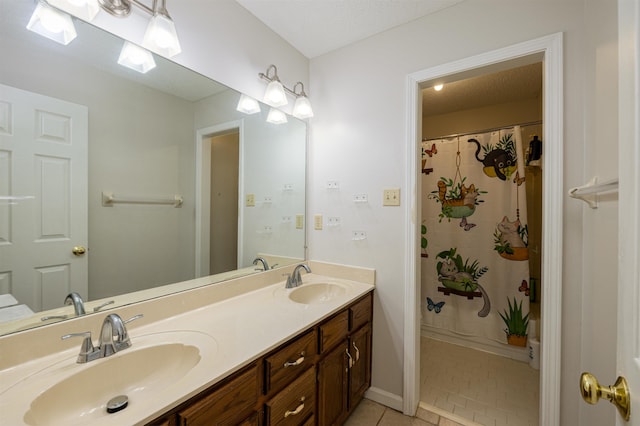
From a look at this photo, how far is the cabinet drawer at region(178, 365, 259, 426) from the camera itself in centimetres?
72

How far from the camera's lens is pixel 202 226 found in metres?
1.39

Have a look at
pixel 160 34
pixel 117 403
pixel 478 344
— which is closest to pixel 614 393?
pixel 117 403

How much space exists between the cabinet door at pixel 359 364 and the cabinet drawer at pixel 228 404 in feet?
2.43

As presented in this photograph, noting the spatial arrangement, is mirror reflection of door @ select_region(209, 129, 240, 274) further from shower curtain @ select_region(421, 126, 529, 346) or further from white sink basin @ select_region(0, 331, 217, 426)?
shower curtain @ select_region(421, 126, 529, 346)

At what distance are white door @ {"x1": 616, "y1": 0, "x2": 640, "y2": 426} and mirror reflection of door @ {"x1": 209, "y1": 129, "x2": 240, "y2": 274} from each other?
1.49m

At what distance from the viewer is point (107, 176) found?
1.06m

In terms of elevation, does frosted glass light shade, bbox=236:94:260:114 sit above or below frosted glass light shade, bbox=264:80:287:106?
below

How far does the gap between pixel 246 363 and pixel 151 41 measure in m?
1.33

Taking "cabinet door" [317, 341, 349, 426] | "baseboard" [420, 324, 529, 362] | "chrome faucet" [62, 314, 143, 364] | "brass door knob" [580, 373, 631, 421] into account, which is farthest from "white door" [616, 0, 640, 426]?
"baseboard" [420, 324, 529, 362]

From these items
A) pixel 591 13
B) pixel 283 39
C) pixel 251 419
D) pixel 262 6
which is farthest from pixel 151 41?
pixel 591 13

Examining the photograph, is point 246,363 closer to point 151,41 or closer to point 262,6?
point 151,41

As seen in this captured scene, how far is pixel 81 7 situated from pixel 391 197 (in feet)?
5.47

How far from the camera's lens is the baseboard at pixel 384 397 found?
5.45ft

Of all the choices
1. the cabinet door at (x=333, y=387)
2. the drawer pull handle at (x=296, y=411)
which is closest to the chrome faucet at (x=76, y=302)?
the drawer pull handle at (x=296, y=411)
